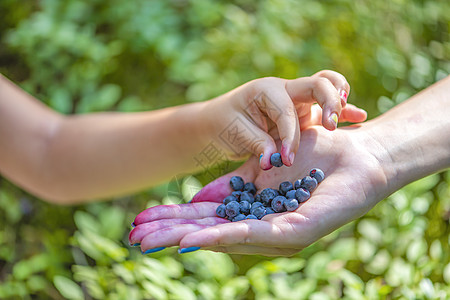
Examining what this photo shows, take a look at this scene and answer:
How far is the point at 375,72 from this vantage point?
2.17m

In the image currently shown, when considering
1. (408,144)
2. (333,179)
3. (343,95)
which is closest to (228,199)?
(333,179)

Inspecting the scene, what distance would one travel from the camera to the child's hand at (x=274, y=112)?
1.00m

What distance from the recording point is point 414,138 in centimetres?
116

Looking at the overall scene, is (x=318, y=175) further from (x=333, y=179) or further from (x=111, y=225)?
(x=111, y=225)

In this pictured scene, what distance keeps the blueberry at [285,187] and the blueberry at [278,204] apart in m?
0.05

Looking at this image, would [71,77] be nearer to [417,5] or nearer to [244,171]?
[244,171]

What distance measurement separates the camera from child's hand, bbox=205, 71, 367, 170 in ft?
3.27

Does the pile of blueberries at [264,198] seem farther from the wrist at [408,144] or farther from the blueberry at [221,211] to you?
the wrist at [408,144]

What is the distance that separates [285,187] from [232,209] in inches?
6.0

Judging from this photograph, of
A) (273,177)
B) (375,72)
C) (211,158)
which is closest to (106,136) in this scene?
(211,158)

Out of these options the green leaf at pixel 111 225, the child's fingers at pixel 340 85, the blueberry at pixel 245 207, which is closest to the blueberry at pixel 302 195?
the blueberry at pixel 245 207

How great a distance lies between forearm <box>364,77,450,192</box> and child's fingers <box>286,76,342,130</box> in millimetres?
200

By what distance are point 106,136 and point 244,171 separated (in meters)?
0.65

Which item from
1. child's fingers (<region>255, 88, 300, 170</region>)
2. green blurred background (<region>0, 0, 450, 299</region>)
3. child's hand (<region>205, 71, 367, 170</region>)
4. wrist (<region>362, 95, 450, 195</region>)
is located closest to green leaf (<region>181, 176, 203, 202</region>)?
green blurred background (<region>0, 0, 450, 299</region>)
